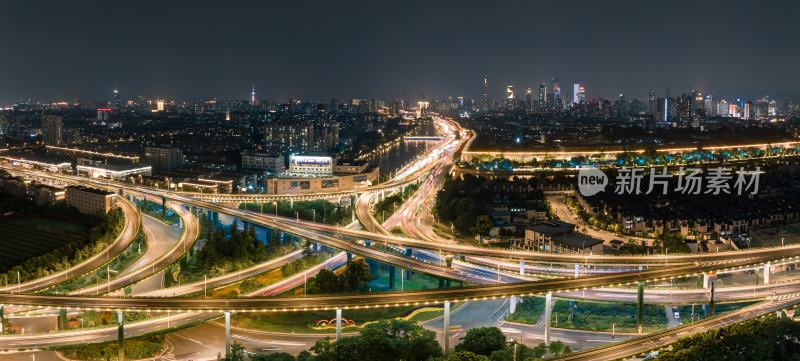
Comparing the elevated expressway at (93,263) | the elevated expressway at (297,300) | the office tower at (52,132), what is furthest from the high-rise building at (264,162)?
the elevated expressway at (297,300)

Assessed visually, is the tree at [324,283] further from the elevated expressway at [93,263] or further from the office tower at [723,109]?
the office tower at [723,109]

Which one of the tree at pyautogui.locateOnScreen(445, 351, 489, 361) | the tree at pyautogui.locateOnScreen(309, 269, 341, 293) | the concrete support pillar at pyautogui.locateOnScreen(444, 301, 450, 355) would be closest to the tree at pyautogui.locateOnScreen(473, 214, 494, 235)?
the tree at pyautogui.locateOnScreen(309, 269, 341, 293)

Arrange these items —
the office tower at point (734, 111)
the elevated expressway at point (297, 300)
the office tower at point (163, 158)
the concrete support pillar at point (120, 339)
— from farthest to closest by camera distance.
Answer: the office tower at point (734, 111) → the office tower at point (163, 158) → the elevated expressway at point (297, 300) → the concrete support pillar at point (120, 339)

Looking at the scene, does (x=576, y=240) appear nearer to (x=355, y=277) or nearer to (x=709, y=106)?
(x=355, y=277)

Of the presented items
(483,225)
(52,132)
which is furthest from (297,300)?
(52,132)

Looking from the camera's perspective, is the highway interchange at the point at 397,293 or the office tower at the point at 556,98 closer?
the highway interchange at the point at 397,293
